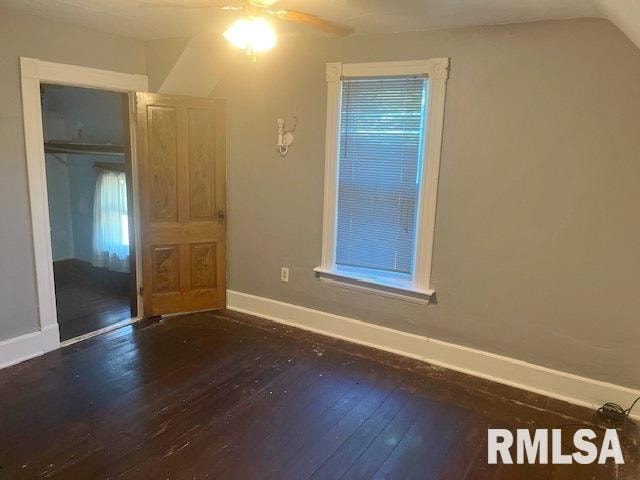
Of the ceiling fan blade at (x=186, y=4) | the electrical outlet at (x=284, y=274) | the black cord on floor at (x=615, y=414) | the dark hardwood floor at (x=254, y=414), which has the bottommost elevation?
the dark hardwood floor at (x=254, y=414)

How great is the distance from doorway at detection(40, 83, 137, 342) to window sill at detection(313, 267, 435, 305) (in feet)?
7.00

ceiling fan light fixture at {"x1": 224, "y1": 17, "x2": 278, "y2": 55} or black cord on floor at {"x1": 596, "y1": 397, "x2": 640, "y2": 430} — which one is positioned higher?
ceiling fan light fixture at {"x1": 224, "y1": 17, "x2": 278, "y2": 55}

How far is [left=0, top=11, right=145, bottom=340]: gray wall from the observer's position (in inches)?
114

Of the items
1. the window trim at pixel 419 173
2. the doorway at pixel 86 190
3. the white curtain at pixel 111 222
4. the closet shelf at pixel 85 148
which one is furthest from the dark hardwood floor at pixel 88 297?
the window trim at pixel 419 173

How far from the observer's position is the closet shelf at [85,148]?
187 inches

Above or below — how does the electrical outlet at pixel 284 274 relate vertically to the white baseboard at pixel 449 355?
above

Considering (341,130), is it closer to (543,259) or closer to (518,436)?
(543,259)

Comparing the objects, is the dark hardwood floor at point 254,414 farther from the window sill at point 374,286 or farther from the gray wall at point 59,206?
the gray wall at point 59,206

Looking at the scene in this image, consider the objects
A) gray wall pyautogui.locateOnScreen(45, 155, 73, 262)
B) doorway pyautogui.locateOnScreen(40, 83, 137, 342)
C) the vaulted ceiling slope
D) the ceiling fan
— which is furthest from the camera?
gray wall pyautogui.locateOnScreen(45, 155, 73, 262)

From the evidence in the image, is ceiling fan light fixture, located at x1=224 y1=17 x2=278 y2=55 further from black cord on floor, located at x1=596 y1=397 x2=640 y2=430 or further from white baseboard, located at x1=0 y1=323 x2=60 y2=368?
black cord on floor, located at x1=596 y1=397 x2=640 y2=430

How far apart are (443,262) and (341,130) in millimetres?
1182

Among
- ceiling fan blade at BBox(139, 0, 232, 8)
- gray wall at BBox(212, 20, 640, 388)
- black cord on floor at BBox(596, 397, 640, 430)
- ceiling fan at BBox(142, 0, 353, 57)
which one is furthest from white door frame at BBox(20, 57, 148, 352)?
black cord on floor at BBox(596, 397, 640, 430)

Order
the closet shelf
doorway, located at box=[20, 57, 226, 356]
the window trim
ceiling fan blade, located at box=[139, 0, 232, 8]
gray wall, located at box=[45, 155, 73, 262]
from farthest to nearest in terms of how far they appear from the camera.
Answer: gray wall, located at box=[45, 155, 73, 262], the closet shelf, doorway, located at box=[20, 57, 226, 356], the window trim, ceiling fan blade, located at box=[139, 0, 232, 8]

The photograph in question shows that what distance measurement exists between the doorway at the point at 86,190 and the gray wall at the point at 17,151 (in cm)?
137
